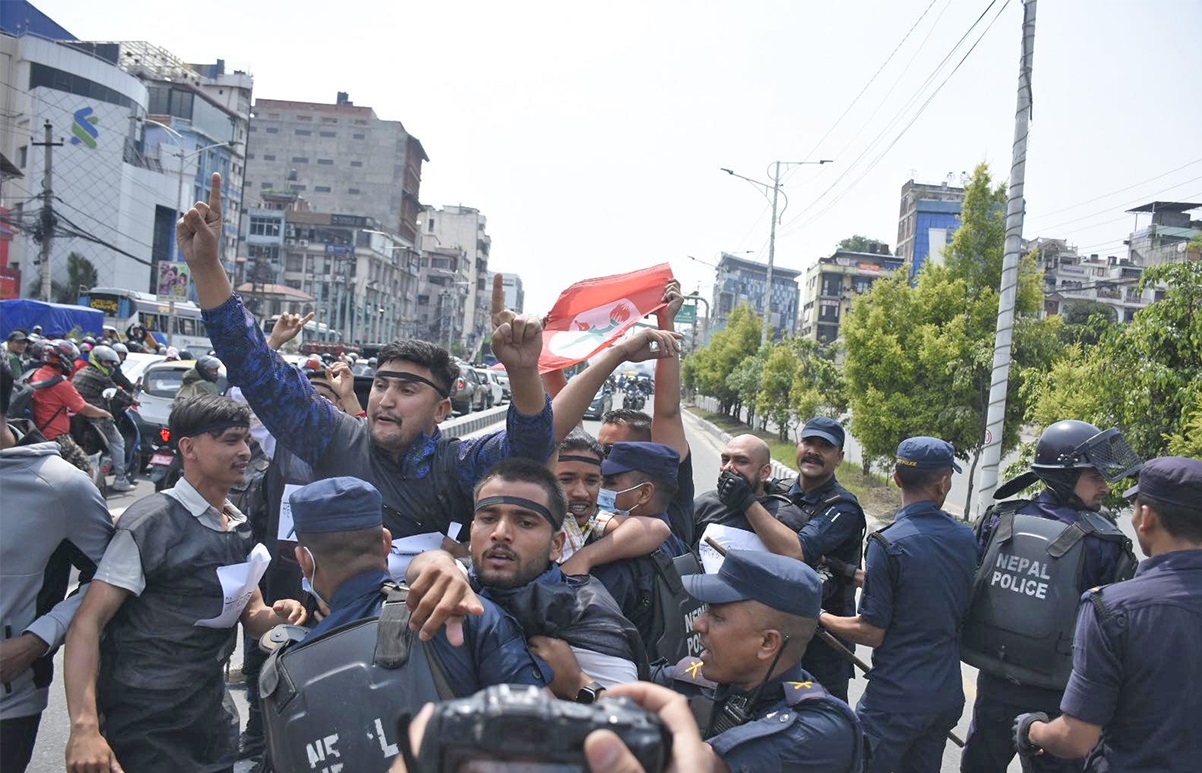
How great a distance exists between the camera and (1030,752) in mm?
3248

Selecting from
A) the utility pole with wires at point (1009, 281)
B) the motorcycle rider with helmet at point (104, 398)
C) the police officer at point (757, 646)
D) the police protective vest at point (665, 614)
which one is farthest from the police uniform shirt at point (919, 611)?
the utility pole with wires at point (1009, 281)

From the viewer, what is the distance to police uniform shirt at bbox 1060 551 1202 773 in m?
2.71

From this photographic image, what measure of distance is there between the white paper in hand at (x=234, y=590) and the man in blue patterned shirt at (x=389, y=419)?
40 centimetres

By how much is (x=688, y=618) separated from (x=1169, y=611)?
1437 mm

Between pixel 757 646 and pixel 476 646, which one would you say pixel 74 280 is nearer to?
pixel 476 646

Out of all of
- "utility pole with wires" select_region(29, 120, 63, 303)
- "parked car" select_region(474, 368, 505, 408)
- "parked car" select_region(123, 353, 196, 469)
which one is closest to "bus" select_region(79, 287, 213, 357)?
"utility pole with wires" select_region(29, 120, 63, 303)

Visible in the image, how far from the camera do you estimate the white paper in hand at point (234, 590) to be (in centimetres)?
288

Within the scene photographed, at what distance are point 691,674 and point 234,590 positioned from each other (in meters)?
1.42

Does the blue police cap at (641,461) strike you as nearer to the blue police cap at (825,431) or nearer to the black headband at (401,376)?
the black headband at (401,376)

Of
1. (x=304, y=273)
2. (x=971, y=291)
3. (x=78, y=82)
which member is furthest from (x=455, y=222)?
(x=971, y=291)

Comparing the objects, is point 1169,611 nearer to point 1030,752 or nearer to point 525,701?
point 1030,752

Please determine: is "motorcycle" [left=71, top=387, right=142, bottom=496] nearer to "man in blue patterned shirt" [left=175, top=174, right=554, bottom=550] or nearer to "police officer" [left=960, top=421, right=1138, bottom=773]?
"man in blue patterned shirt" [left=175, top=174, right=554, bottom=550]

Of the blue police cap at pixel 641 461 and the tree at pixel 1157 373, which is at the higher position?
the tree at pixel 1157 373

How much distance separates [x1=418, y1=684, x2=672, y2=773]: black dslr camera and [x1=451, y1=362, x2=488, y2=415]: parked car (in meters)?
29.9
